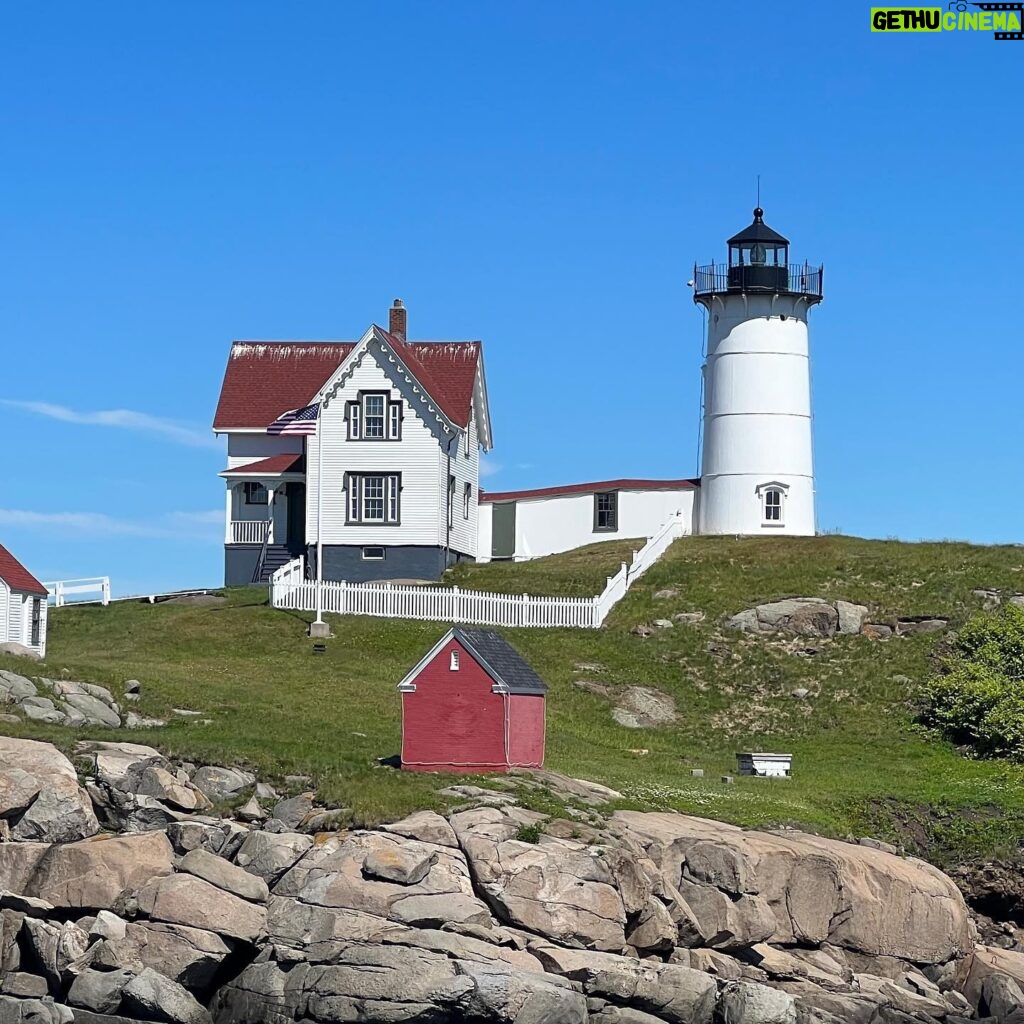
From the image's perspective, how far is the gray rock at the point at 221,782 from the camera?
1277 inches

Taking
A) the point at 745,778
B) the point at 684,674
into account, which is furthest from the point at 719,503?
the point at 745,778

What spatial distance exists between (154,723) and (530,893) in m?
11.3

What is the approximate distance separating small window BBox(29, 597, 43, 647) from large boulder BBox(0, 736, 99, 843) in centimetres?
1275

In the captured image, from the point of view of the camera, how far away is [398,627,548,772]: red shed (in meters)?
34.6

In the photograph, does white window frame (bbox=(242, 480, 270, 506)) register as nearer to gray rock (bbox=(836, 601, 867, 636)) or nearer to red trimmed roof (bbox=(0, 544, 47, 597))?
red trimmed roof (bbox=(0, 544, 47, 597))

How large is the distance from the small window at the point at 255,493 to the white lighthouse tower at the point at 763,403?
48.3ft

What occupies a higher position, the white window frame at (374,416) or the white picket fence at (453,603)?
the white window frame at (374,416)

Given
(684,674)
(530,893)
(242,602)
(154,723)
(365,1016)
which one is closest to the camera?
(365,1016)

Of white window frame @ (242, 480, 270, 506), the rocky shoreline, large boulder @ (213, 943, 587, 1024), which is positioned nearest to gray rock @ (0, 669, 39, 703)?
the rocky shoreline

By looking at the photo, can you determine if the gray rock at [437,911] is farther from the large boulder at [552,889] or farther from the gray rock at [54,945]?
the gray rock at [54,945]

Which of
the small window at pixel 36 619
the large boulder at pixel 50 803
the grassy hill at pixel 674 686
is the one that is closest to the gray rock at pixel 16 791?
the large boulder at pixel 50 803

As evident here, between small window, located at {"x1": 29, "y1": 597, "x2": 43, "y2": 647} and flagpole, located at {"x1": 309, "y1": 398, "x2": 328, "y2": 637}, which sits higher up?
flagpole, located at {"x1": 309, "y1": 398, "x2": 328, "y2": 637}

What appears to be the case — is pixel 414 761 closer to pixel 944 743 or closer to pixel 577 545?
pixel 944 743

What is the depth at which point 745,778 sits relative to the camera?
126 feet
